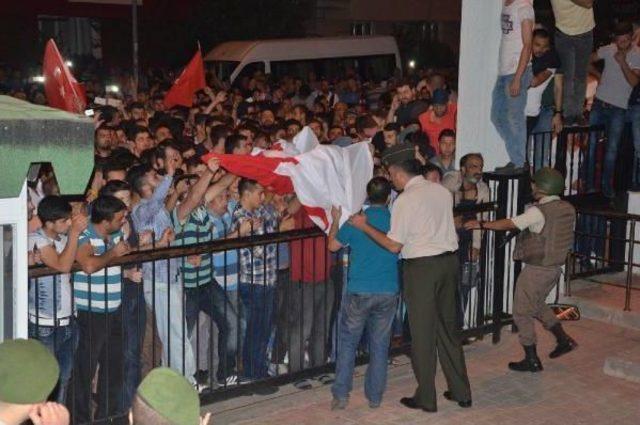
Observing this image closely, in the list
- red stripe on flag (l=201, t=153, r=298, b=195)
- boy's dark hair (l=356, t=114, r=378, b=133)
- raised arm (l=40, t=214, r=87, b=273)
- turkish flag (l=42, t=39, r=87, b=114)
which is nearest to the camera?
raised arm (l=40, t=214, r=87, b=273)

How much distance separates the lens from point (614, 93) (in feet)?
41.5

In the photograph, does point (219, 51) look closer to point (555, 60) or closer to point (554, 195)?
point (555, 60)

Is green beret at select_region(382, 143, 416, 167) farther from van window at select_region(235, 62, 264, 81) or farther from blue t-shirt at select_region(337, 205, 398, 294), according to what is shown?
van window at select_region(235, 62, 264, 81)

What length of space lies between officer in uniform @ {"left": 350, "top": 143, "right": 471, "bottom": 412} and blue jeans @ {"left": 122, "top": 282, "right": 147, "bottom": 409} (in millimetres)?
1643

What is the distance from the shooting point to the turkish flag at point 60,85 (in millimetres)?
12211

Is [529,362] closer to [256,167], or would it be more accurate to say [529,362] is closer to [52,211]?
[256,167]

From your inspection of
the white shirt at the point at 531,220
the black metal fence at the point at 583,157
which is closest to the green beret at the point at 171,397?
the white shirt at the point at 531,220

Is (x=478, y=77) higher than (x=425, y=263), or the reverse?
(x=478, y=77)

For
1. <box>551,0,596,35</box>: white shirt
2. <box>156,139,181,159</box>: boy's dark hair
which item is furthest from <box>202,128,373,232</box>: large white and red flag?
<box>551,0,596,35</box>: white shirt

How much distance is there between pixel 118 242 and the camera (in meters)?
7.60

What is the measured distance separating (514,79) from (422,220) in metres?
3.06

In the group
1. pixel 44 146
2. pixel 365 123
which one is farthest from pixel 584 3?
pixel 44 146

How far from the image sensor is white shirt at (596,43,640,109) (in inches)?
496

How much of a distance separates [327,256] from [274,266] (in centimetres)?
48
